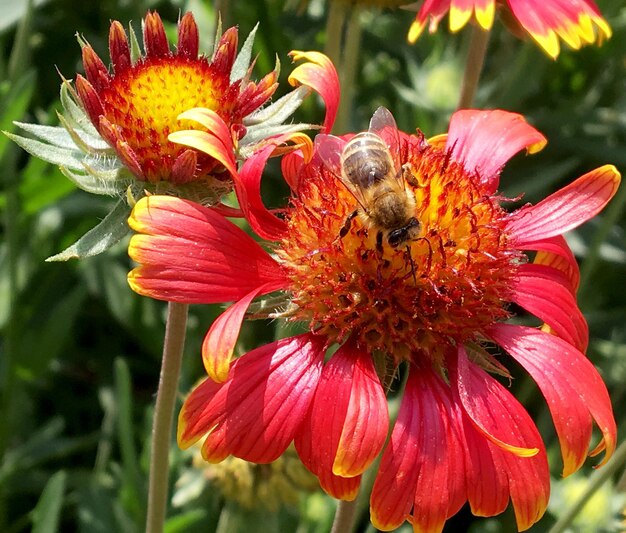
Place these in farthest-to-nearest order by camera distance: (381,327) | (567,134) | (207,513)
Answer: (567,134) → (207,513) → (381,327)

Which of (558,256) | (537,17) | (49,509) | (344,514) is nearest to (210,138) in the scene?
(344,514)

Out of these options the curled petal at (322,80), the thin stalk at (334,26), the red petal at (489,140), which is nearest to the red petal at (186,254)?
the curled petal at (322,80)

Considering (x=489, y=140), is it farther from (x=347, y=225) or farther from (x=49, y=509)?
(x=49, y=509)

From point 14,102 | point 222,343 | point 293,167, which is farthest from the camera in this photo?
point 14,102

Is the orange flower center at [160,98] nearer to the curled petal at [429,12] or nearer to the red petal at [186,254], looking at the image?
the red petal at [186,254]

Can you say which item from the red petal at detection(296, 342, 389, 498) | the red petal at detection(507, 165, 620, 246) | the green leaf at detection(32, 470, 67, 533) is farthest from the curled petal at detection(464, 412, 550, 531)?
the green leaf at detection(32, 470, 67, 533)

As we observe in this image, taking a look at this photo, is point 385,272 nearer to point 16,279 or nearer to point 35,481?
point 16,279

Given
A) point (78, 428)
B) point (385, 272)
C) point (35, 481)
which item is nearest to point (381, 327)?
point (385, 272)
